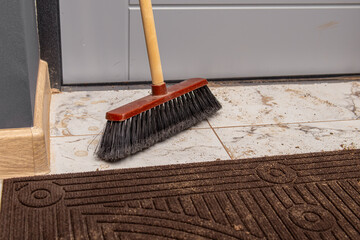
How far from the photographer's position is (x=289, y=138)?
1.36m

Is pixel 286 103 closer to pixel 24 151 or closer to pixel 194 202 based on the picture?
pixel 194 202

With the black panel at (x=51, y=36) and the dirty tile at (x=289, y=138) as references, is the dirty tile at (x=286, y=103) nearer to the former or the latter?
the dirty tile at (x=289, y=138)

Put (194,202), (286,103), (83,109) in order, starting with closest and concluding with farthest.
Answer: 1. (194,202)
2. (83,109)
3. (286,103)

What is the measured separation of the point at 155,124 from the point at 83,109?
0.35m

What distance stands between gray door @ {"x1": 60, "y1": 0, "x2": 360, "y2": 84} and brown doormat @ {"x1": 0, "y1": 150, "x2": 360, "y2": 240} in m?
0.62

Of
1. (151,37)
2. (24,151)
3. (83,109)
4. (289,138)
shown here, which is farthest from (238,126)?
(24,151)

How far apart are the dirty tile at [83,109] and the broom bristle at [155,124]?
0.07 metres

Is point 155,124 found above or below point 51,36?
below

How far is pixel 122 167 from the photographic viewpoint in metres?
1.17

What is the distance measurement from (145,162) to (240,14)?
2.55ft

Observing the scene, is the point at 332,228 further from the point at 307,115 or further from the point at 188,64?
the point at 188,64

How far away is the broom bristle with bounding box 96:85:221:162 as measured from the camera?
3.86 feet

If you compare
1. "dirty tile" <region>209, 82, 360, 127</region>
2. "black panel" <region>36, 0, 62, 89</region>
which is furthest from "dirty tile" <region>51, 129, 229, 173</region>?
"black panel" <region>36, 0, 62, 89</region>

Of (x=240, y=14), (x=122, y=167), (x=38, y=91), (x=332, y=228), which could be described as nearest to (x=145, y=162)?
Result: (x=122, y=167)
